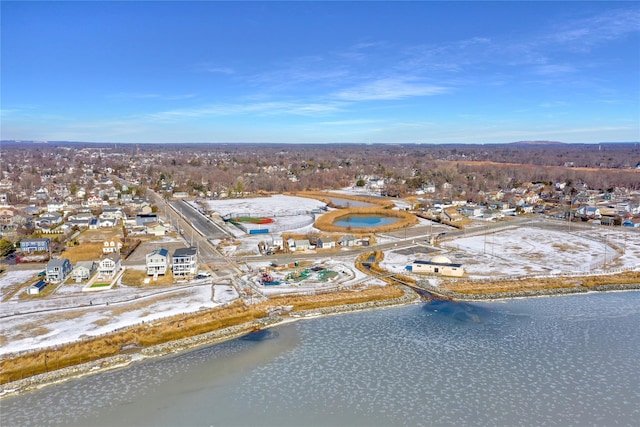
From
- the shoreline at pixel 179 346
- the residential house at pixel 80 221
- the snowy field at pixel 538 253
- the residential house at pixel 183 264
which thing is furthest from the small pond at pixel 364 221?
the residential house at pixel 80 221

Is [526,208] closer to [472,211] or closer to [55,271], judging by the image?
[472,211]

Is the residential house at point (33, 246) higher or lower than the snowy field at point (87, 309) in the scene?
higher

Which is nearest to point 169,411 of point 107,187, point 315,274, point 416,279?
point 315,274

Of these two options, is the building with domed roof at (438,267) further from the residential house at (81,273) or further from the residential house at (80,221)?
the residential house at (80,221)

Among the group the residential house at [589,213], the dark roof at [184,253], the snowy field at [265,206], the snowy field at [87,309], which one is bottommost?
the snowy field at [87,309]

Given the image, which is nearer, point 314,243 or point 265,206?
point 314,243

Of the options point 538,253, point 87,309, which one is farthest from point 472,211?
point 87,309

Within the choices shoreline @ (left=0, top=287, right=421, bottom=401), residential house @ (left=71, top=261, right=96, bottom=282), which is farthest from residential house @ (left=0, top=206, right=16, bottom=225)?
shoreline @ (left=0, top=287, right=421, bottom=401)
